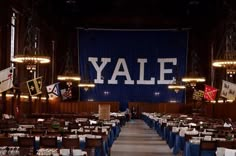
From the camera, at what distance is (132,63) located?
163ft

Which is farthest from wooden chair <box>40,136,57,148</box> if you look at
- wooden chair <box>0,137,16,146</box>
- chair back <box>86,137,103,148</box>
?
chair back <box>86,137,103,148</box>

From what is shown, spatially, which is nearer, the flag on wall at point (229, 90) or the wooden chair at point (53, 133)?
the wooden chair at point (53, 133)

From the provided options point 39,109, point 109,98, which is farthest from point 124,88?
point 39,109

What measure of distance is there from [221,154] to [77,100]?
3893 centimetres

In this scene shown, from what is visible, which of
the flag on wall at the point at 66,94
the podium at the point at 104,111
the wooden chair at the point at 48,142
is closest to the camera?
the wooden chair at the point at 48,142

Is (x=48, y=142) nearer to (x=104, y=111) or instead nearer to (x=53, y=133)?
(x=53, y=133)

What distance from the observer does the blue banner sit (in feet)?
160

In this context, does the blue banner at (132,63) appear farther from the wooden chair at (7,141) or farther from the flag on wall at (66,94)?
the wooden chair at (7,141)

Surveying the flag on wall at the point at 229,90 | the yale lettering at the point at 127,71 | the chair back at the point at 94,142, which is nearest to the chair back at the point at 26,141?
the chair back at the point at 94,142

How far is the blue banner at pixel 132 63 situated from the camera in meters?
48.8

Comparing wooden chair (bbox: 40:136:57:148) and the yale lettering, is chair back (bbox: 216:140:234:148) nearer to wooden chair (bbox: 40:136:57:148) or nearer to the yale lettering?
wooden chair (bbox: 40:136:57:148)

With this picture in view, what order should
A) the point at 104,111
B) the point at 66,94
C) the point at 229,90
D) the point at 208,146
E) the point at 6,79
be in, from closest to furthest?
the point at 208,146, the point at 6,79, the point at 104,111, the point at 229,90, the point at 66,94

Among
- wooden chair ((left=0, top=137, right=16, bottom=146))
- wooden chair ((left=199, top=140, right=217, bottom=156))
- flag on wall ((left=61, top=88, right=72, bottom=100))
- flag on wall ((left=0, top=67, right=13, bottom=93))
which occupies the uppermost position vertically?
flag on wall ((left=0, top=67, right=13, bottom=93))

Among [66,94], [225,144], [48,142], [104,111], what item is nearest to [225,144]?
[225,144]
